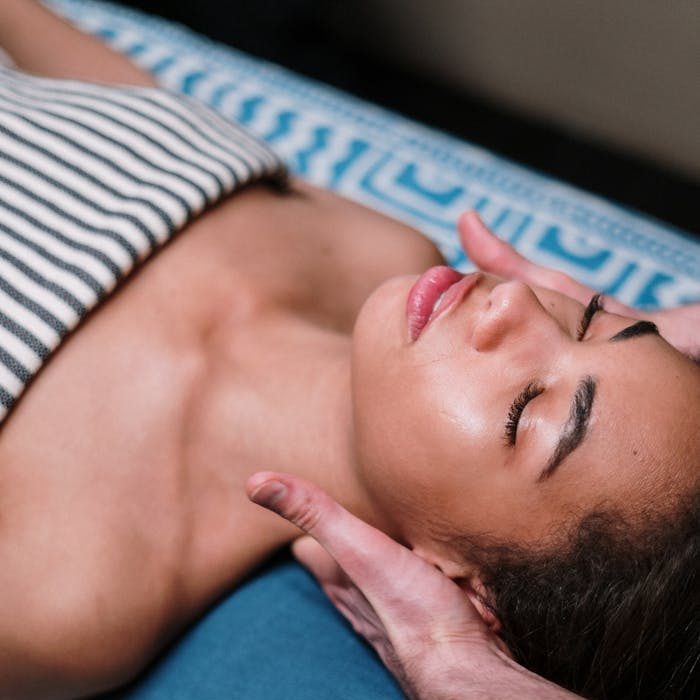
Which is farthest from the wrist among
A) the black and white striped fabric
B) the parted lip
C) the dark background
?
the dark background

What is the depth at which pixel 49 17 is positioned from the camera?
1.45 meters

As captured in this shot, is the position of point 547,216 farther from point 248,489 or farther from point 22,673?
point 22,673

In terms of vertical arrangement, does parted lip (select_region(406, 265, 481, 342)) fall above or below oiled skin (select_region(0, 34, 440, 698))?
above

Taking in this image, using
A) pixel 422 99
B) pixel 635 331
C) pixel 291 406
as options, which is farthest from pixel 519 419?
pixel 422 99

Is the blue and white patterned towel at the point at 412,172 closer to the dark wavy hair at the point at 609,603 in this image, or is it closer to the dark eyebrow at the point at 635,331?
the dark eyebrow at the point at 635,331

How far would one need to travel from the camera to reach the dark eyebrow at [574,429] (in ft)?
2.72

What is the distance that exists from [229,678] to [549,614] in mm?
421

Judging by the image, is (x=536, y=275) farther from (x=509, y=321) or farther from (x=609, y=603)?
(x=609, y=603)

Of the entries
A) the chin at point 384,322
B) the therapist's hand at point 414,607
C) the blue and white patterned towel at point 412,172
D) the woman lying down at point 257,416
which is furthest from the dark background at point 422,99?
the therapist's hand at point 414,607

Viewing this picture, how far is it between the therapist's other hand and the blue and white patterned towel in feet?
0.98

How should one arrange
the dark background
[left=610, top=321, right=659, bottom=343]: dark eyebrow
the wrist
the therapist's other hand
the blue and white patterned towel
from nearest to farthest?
the wrist < [left=610, top=321, right=659, bottom=343]: dark eyebrow < the therapist's other hand < the blue and white patterned towel < the dark background

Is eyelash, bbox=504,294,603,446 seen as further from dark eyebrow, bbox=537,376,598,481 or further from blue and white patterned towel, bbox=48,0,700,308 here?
blue and white patterned towel, bbox=48,0,700,308

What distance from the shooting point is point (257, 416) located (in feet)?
3.57

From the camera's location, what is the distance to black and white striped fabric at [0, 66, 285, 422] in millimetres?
978
